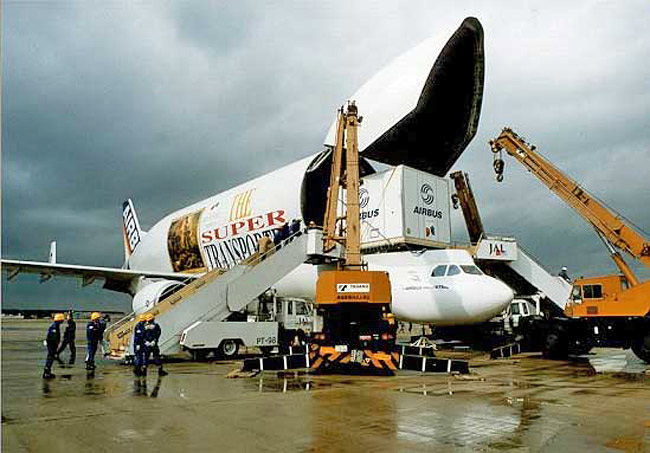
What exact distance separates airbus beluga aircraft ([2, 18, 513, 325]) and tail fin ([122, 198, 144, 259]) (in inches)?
490

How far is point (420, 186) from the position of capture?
17.9 m

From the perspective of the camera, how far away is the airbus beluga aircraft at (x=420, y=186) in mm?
16344

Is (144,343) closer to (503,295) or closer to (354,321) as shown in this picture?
(354,321)

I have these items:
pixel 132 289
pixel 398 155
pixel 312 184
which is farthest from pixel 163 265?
pixel 398 155

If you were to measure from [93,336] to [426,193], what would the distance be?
10.5 meters

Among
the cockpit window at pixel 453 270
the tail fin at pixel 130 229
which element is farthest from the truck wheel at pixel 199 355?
the tail fin at pixel 130 229

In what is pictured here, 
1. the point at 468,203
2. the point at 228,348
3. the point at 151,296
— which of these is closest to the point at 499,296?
the point at 228,348

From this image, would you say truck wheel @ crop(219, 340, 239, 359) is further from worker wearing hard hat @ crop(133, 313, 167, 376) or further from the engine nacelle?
the engine nacelle

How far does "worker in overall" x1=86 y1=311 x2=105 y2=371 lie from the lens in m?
15.1

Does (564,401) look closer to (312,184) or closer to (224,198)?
(312,184)

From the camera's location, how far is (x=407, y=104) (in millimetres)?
17188

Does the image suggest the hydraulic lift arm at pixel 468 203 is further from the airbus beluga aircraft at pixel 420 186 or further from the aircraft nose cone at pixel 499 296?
the aircraft nose cone at pixel 499 296

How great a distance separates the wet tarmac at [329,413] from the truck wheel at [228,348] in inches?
142

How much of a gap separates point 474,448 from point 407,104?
12708 mm
